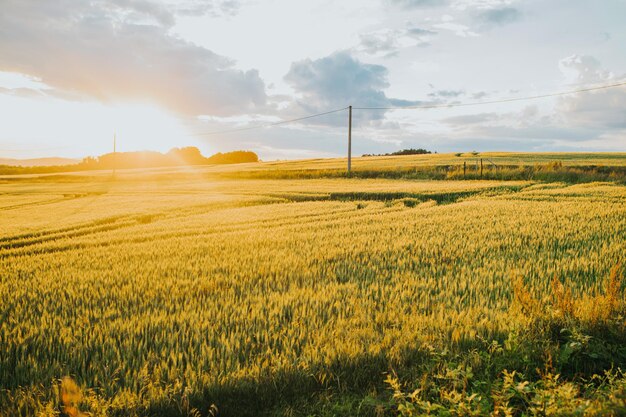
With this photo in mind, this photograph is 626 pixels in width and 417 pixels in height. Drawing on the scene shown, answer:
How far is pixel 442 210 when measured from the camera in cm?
1848

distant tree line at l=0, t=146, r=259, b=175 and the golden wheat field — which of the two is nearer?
the golden wheat field

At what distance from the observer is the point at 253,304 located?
6.03 meters

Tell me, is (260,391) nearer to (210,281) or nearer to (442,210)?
(210,281)

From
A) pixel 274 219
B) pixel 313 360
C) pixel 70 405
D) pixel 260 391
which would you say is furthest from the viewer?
pixel 274 219

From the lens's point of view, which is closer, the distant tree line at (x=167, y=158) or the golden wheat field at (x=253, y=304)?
the golden wheat field at (x=253, y=304)

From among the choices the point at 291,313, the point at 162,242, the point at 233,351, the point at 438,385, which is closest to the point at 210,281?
the point at 291,313

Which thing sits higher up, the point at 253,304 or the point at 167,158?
the point at 167,158

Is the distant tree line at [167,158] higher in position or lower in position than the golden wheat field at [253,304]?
higher

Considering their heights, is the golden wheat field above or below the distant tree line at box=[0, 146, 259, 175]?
below

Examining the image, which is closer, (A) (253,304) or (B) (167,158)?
(A) (253,304)

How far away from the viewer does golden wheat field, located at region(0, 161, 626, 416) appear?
402 cm

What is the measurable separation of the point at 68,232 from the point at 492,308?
14855mm

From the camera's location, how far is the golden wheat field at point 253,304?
402 centimetres

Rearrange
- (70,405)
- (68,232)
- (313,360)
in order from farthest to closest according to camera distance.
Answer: (68,232), (313,360), (70,405)
